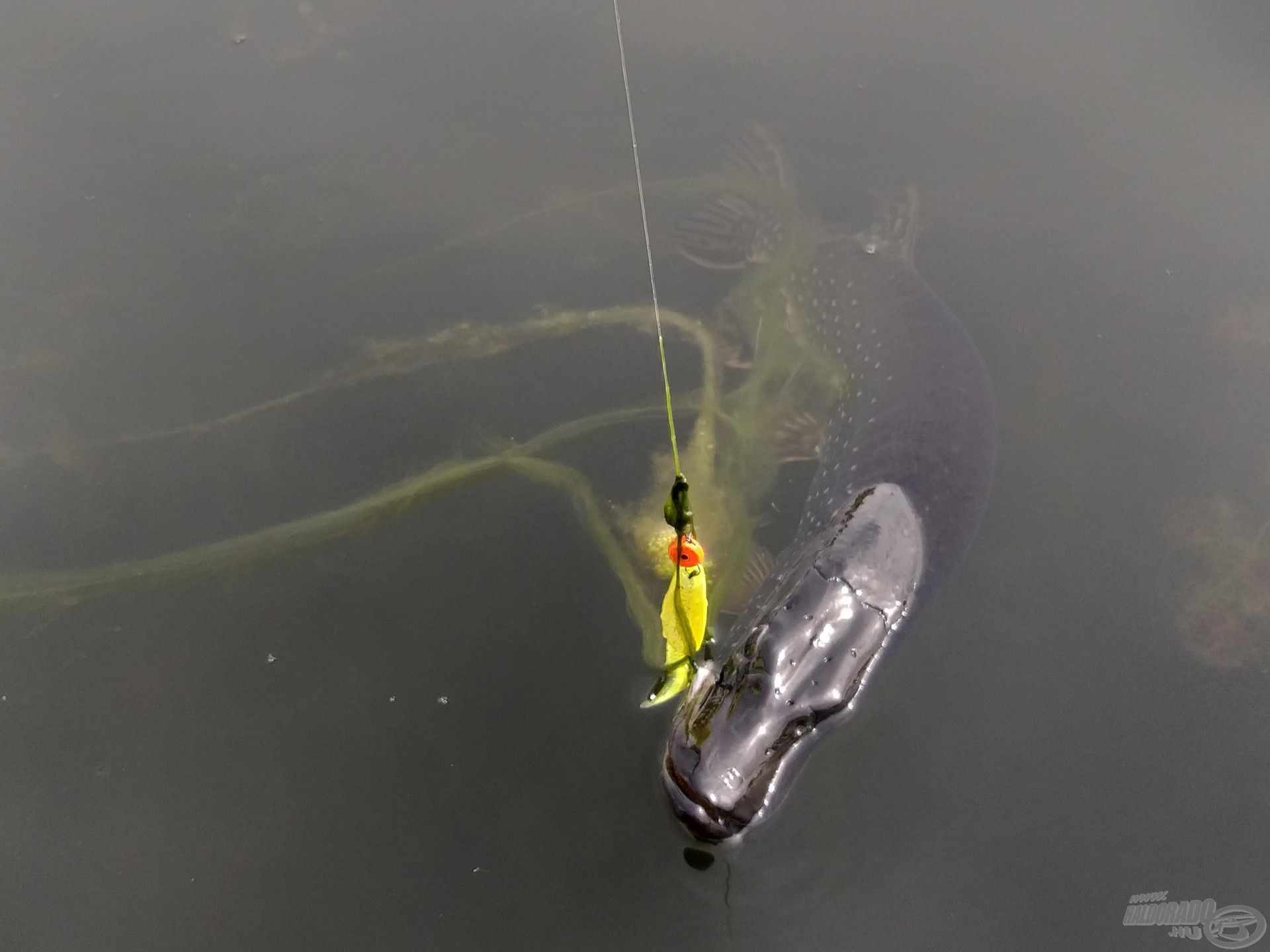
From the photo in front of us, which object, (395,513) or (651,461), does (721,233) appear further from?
(395,513)

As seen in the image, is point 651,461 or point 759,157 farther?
point 759,157

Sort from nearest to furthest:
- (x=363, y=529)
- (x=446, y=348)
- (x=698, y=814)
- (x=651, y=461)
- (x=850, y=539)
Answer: (x=698, y=814)
(x=850, y=539)
(x=363, y=529)
(x=651, y=461)
(x=446, y=348)

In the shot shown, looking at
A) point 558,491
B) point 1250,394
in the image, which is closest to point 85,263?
Result: point 558,491

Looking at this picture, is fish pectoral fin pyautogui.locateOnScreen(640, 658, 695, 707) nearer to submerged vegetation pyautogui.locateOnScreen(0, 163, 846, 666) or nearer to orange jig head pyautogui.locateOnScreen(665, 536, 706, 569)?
submerged vegetation pyautogui.locateOnScreen(0, 163, 846, 666)

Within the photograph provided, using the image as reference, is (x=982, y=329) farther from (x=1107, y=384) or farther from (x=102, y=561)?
(x=102, y=561)

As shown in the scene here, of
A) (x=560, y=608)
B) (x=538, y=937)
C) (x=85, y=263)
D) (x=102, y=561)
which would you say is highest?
(x=85, y=263)

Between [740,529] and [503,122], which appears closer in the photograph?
[740,529]

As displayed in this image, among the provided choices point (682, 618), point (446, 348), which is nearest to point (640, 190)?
point (446, 348)

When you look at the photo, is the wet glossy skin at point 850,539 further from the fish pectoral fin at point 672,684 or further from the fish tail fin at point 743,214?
the fish tail fin at point 743,214
